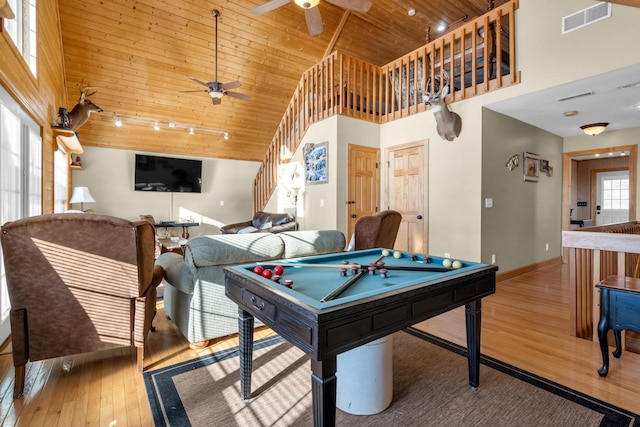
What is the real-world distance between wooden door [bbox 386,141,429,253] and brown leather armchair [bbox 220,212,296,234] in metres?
1.90

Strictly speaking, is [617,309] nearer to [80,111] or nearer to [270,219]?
[270,219]

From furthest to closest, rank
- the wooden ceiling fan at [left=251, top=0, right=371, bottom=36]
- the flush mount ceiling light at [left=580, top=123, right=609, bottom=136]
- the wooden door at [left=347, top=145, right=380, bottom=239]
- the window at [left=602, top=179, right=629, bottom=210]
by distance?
the window at [left=602, top=179, right=629, bottom=210]
the wooden door at [left=347, top=145, right=380, bottom=239]
the flush mount ceiling light at [left=580, top=123, right=609, bottom=136]
the wooden ceiling fan at [left=251, top=0, right=371, bottom=36]

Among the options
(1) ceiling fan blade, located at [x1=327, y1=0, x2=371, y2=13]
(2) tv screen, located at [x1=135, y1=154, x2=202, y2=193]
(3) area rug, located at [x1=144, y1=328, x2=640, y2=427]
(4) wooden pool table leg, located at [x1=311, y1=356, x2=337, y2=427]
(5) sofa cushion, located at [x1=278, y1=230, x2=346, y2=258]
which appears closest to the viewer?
(4) wooden pool table leg, located at [x1=311, y1=356, x2=337, y2=427]

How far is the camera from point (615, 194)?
7922mm

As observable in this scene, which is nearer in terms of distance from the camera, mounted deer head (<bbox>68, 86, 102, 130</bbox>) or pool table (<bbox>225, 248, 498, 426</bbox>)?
pool table (<bbox>225, 248, 498, 426</bbox>)

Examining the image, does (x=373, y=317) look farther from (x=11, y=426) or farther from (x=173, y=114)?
(x=173, y=114)

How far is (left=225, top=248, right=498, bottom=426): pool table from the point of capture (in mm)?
1124

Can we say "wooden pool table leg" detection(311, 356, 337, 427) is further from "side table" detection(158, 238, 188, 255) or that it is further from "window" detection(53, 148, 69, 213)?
"window" detection(53, 148, 69, 213)

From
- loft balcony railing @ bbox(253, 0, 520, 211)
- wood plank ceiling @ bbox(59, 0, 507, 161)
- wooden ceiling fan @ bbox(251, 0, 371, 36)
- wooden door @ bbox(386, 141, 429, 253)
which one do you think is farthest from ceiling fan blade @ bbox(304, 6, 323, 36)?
wooden door @ bbox(386, 141, 429, 253)

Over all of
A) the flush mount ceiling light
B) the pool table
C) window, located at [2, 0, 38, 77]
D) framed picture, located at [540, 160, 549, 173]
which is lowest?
the pool table

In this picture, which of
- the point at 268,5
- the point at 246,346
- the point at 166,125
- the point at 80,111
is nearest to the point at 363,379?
the point at 246,346

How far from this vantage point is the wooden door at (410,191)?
4.92 meters

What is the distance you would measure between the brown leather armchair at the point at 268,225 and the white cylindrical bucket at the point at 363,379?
4.11m

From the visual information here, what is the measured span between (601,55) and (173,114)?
22.3ft
